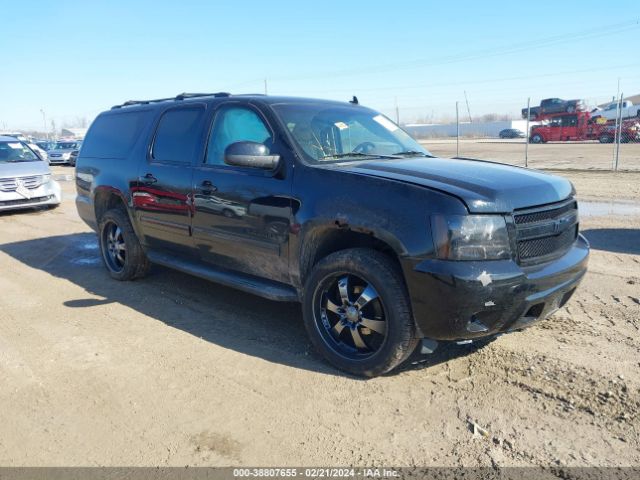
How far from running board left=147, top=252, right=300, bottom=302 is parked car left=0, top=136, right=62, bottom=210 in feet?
26.6

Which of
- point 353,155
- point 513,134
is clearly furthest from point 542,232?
point 513,134

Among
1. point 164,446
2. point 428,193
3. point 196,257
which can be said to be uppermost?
point 428,193

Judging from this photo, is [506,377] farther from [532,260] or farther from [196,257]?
[196,257]

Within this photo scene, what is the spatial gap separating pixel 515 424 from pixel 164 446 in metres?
1.98

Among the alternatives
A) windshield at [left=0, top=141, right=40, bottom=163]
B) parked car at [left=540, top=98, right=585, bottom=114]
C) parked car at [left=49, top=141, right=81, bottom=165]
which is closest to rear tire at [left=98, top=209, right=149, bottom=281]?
windshield at [left=0, top=141, right=40, bottom=163]

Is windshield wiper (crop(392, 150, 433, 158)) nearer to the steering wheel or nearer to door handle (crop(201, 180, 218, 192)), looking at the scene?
the steering wheel

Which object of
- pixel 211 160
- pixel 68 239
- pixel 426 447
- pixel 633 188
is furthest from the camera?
pixel 633 188

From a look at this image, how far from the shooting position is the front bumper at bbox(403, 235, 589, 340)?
10.3 feet

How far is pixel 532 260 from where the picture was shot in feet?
11.1

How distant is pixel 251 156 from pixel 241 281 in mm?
1074

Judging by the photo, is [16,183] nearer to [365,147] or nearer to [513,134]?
[365,147]

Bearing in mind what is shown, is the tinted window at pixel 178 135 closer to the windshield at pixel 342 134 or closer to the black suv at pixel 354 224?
the black suv at pixel 354 224

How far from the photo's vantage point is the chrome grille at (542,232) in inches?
131

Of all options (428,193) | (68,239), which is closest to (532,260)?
(428,193)
